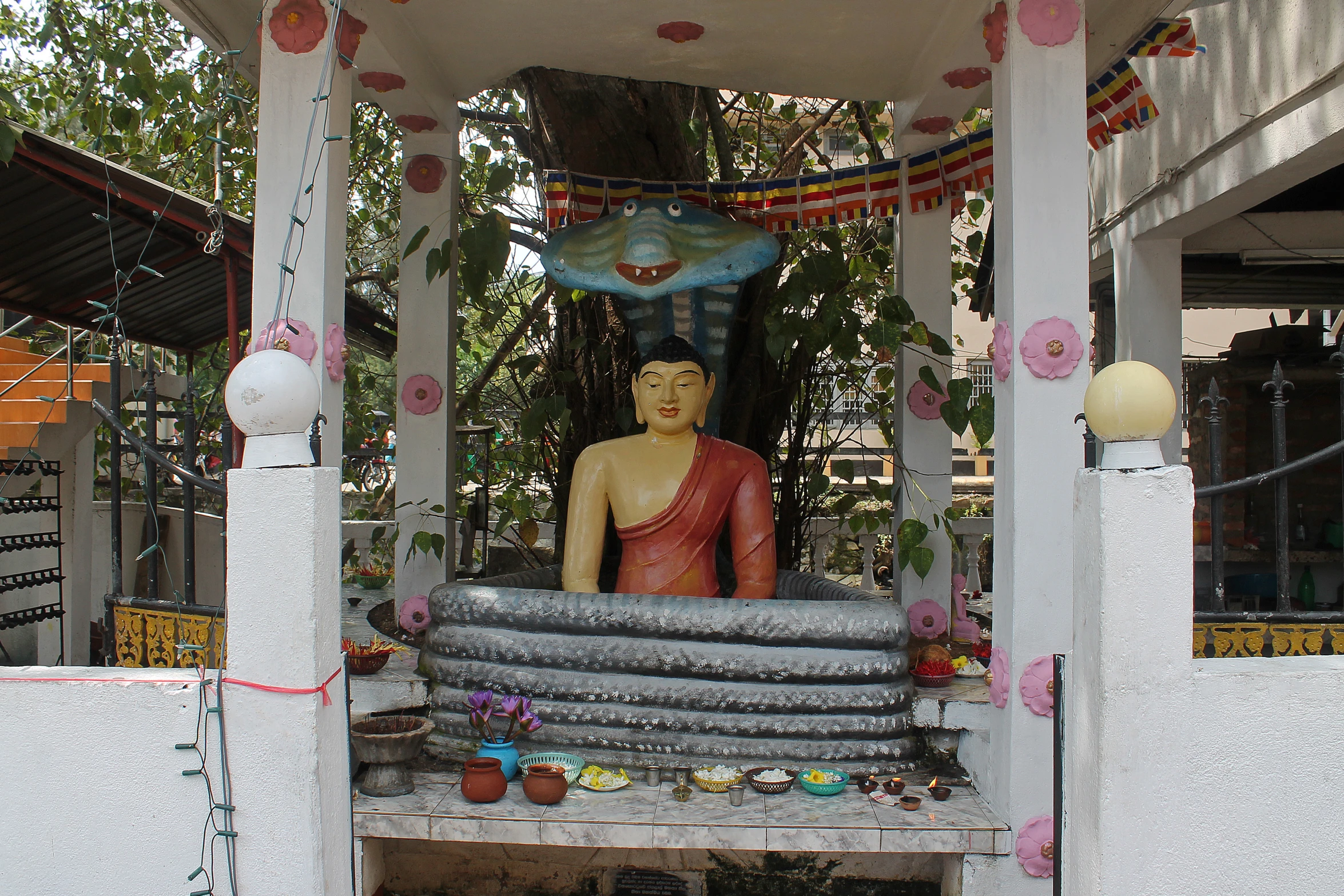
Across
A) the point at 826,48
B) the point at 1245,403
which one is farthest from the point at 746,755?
the point at 1245,403

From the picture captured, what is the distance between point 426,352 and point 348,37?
160 centimetres

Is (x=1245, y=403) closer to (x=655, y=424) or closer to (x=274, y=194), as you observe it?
(x=655, y=424)

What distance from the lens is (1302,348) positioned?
827cm

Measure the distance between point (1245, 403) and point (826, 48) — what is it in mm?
6097

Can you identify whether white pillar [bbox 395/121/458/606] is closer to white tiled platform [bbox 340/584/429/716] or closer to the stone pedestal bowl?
white tiled platform [bbox 340/584/429/716]

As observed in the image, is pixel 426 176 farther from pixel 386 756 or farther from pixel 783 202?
pixel 386 756

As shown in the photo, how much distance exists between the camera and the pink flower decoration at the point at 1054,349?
3305 millimetres

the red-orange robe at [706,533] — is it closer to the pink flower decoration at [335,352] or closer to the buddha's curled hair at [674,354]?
the buddha's curled hair at [674,354]

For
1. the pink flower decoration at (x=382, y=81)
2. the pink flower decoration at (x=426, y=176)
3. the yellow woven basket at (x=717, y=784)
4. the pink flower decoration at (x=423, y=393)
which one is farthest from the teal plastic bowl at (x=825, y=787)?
the pink flower decoration at (x=382, y=81)

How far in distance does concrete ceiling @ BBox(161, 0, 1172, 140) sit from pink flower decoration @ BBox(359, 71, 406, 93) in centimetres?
4

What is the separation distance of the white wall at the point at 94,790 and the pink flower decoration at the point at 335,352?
129 centimetres

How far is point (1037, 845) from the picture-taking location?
3.25m

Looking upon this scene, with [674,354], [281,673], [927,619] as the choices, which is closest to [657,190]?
[674,354]

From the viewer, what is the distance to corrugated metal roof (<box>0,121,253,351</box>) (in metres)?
4.41
